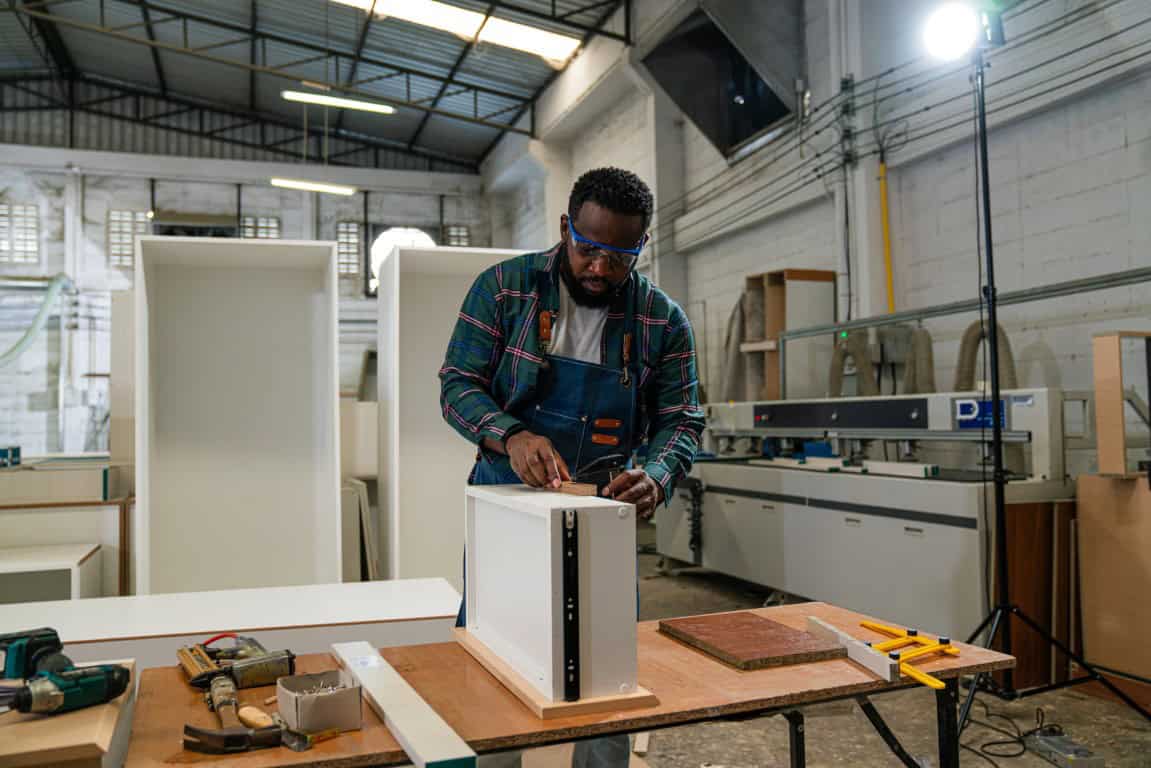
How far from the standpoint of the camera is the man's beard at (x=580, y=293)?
59.2 inches

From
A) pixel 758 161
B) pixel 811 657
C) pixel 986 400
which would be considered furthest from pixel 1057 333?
pixel 811 657

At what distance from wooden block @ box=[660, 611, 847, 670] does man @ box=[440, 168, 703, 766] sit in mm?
219

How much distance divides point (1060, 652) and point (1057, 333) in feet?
4.66

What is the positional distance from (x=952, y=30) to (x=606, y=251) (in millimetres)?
2011

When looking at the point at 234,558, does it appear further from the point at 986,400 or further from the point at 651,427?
the point at 986,400

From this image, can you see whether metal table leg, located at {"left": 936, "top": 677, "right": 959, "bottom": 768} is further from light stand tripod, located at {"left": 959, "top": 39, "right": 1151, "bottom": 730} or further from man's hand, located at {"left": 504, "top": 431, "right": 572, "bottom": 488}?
light stand tripod, located at {"left": 959, "top": 39, "right": 1151, "bottom": 730}

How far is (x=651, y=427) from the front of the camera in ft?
5.29

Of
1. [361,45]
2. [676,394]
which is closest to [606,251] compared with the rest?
[676,394]

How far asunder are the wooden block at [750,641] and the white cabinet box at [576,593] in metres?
0.20

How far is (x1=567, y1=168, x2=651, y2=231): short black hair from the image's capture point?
1385mm

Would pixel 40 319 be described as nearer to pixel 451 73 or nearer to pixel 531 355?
pixel 451 73

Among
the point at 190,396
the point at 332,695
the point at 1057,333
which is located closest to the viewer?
the point at 332,695

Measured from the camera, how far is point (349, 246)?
11.1m

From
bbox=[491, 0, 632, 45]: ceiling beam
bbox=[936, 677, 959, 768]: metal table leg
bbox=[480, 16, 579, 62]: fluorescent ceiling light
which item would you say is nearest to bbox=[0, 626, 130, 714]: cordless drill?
bbox=[936, 677, 959, 768]: metal table leg
